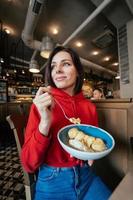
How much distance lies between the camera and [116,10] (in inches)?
142

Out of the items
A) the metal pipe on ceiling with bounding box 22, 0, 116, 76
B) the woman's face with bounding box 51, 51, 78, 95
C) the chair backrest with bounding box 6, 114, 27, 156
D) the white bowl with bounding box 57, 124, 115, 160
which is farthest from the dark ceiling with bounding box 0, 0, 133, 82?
the white bowl with bounding box 57, 124, 115, 160

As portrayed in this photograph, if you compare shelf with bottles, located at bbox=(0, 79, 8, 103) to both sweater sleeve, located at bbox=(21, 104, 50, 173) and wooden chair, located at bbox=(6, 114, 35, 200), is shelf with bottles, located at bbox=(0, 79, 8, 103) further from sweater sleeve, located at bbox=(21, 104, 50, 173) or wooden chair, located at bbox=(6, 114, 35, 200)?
sweater sleeve, located at bbox=(21, 104, 50, 173)

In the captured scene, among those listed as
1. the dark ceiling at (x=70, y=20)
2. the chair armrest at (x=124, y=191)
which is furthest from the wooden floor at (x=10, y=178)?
the dark ceiling at (x=70, y=20)

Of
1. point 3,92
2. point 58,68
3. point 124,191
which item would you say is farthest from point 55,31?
point 124,191

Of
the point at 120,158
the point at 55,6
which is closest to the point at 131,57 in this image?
the point at 55,6

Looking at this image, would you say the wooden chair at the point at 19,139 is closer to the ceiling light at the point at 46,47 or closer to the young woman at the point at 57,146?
the young woman at the point at 57,146

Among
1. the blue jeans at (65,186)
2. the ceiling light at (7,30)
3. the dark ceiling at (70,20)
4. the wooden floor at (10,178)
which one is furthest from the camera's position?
the ceiling light at (7,30)

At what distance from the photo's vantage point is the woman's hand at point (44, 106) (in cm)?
68

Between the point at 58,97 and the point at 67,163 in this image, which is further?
the point at 58,97

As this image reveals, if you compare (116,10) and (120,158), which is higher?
(116,10)

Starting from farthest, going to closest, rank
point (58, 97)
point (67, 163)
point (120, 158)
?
point (120, 158) < point (58, 97) < point (67, 163)

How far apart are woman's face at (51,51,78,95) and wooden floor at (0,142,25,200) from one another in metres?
1.66

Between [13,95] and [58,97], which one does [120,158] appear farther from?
[13,95]

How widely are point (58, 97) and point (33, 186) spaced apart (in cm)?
68
